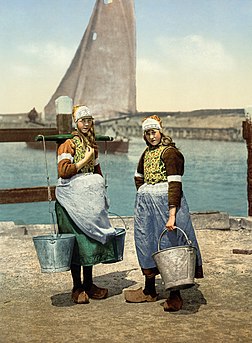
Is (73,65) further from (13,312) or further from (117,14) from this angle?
(13,312)

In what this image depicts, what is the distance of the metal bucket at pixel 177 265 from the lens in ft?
15.3

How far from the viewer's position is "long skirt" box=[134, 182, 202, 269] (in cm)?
490

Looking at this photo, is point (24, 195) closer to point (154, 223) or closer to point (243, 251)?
point (243, 251)

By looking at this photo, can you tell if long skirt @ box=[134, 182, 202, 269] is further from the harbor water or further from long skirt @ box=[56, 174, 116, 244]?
the harbor water

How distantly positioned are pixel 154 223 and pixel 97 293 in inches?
32.3

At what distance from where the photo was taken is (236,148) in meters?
65.1

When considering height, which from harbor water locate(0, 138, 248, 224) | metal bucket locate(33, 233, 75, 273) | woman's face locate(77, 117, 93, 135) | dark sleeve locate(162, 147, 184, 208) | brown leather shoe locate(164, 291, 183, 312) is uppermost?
woman's face locate(77, 117, 93, 135)

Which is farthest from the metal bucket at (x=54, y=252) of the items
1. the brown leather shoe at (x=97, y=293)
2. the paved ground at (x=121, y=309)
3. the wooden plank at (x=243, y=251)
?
the wooden plank at (x=243, y=251)

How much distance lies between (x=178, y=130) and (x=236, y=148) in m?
11.1

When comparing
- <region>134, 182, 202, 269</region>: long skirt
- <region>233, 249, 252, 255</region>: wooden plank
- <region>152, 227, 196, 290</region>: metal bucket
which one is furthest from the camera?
<region>233, 249, 252, 255</region>: wooden plank

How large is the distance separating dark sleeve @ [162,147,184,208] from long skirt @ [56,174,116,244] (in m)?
0.57

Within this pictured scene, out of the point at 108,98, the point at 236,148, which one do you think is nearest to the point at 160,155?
the point at 108,98

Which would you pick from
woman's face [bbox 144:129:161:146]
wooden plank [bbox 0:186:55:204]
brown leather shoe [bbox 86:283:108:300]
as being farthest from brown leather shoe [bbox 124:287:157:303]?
wooden plank [bbox 0:186:55:204]

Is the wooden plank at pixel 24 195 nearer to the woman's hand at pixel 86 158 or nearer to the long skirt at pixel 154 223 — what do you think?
the woman's hand at pixel 86 158
